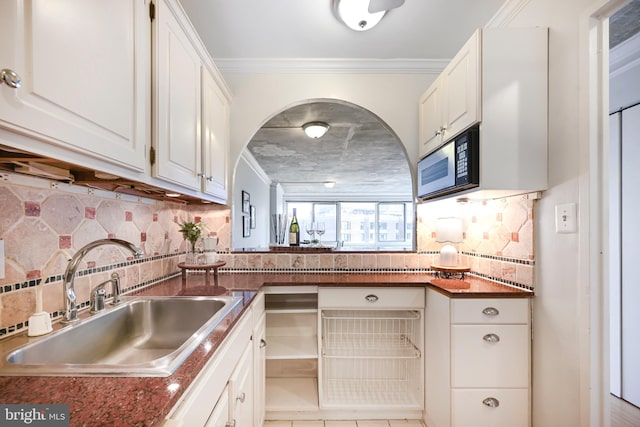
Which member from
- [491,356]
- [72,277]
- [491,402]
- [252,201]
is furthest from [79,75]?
[252,201]

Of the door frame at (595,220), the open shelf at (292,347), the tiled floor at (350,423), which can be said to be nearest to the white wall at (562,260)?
the door frame at (595,220)

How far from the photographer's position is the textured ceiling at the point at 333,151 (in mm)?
2965

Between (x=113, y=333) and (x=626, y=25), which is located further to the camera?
(x=626, y=25)

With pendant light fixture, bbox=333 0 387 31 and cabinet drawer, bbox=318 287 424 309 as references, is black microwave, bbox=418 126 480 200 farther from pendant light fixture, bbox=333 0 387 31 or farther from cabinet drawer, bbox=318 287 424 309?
pendant light fixture, bbox=333 0 387 31

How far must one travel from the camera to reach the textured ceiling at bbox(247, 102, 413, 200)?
117 inches

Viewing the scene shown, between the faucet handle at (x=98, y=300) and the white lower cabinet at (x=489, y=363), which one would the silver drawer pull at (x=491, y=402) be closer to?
the white lower cabinet at (x=489, y=363)

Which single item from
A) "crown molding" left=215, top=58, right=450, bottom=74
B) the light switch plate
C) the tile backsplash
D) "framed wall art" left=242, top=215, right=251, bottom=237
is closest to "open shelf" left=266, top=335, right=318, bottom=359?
the tile backsplash

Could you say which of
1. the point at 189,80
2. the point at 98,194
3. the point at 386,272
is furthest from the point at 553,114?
the point at 98,194

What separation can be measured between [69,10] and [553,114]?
5.92 ft

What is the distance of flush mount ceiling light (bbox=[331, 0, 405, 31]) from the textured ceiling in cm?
59

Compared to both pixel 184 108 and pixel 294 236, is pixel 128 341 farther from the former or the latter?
pixel 294 236

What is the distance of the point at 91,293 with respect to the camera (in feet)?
3.50

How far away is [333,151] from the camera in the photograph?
4332mm

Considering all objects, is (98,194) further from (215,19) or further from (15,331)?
(215,19)
